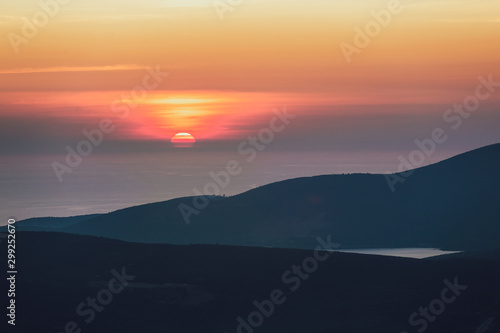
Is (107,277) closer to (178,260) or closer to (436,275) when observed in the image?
(178,260)

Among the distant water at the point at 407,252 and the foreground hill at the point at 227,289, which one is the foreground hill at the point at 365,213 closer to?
the distant water at the point at 407,252

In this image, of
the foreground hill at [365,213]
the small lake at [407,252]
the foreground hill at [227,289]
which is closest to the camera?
the foreground hill at [227,289]

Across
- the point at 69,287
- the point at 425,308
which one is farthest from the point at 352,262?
the point at 69,287

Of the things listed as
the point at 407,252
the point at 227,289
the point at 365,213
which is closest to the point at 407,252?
the point at 407,252

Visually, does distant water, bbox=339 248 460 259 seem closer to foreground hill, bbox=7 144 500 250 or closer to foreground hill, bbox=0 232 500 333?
foreground hill, bbox=7 144 500 250

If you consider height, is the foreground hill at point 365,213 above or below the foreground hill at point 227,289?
above

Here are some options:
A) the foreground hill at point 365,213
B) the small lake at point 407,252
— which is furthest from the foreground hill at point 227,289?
Answer: the foreground hill at point 365,213

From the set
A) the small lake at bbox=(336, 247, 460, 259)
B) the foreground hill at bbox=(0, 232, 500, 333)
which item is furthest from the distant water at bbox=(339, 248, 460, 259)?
the foreground hill at bbox=(0, 232, 500, 333)
